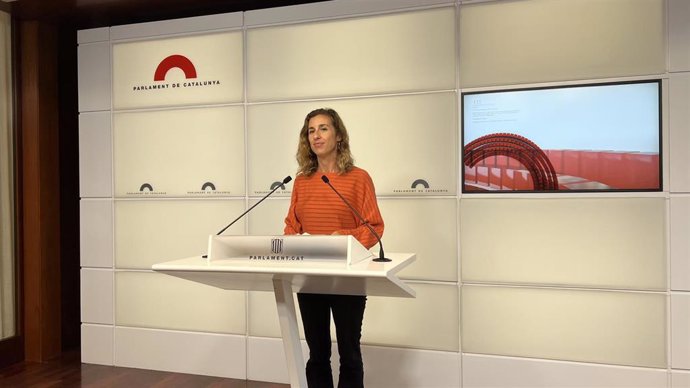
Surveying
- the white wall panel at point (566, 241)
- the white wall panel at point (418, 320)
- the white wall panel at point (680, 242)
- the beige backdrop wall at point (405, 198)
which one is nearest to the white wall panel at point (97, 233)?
the beige backdrop wall at point (405, 198)

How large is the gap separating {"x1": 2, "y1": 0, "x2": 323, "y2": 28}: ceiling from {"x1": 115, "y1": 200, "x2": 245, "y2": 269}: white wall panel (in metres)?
1.43

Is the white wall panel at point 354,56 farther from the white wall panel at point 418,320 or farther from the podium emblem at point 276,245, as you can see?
the podium emblem at point 276,245

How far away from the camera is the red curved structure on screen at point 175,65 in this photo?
3789 millimetres

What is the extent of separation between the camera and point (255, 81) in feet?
12.0

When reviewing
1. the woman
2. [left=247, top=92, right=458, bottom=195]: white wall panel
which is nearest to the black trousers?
the woman

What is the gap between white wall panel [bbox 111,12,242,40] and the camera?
3.69m

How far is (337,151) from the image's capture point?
8.80 feet

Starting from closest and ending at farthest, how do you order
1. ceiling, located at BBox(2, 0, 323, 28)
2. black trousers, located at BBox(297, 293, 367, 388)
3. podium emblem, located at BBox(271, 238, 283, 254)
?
podium emblem, located at BBox(271, 238, 283, 254)
black trousers, located at BBox(297, 293, 367, 388)
ceiling, located at BBox(2, 0, 323, 28)

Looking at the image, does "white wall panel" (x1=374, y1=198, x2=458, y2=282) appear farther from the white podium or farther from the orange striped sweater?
the white podium

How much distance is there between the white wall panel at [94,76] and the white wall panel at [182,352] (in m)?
1.70

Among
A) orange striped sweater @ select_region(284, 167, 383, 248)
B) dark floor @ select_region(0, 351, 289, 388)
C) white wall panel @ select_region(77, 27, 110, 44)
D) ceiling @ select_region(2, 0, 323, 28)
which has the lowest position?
dark floor @ select_region(0, 351, 289, 388)

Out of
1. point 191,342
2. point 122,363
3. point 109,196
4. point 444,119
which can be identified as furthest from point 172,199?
point 444,119

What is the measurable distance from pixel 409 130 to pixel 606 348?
170 cm

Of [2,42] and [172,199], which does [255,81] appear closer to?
[172,199]
